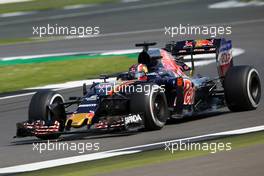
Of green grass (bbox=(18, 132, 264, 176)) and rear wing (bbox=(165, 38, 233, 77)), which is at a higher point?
rear wing (bbox=(165, 38, 233, 77))

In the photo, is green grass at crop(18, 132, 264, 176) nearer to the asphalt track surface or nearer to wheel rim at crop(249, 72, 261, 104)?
the asphalt track surface

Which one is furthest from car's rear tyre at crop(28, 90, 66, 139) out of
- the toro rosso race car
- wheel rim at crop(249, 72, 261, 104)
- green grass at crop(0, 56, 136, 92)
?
green grass at crop(0, 56, 136, 92)

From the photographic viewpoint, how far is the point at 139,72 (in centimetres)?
1223

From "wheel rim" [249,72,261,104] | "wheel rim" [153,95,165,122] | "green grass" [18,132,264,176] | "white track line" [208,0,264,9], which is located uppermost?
"white track line" [208,0,264,9]

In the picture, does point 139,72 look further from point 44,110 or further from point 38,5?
point 38,5

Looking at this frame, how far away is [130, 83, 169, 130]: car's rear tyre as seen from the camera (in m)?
11.2

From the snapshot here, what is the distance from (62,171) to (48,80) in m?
10.5

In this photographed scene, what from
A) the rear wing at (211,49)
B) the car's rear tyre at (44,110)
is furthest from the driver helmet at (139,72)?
the rear wing at (211,49)

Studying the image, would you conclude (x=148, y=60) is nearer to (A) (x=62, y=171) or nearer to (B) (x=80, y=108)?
(B) (x=80, y=108)

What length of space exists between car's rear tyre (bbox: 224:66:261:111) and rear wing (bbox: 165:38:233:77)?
2.36 ft

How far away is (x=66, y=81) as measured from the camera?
1864cm

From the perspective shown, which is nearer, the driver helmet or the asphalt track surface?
the asphalt track surface

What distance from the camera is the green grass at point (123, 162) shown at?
8.47m

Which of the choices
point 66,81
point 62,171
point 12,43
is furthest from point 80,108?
point 12,43
